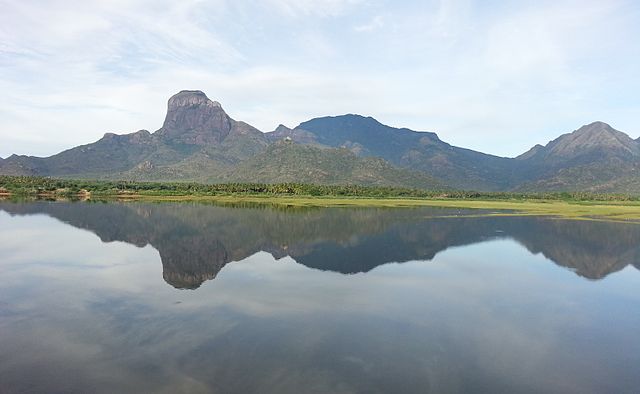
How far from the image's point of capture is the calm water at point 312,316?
60.8 feet

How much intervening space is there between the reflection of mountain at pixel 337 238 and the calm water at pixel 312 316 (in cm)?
59

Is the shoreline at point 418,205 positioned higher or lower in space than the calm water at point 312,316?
higher

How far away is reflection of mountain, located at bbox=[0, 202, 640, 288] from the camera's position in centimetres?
4853

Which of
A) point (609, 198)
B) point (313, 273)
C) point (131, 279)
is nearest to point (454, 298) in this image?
point (313, 273)

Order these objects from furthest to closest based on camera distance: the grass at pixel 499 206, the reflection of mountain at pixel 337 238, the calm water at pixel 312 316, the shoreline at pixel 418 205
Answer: the shoreline at pixel 418 205
the grass at pixel 499 206
the reflection of mountain at pixel 337 238
the calm water at pixel 312 316

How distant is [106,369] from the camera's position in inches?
733

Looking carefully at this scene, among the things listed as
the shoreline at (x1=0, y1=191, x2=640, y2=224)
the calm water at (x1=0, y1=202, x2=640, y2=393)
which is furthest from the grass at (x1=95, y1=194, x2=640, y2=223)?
the calm water at (x1=0, y1=202, x2=640, y2=393)

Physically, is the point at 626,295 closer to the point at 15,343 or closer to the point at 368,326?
the point at 368,326

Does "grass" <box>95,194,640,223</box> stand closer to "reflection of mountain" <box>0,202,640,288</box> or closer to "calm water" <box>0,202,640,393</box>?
"reflection of mountain" <box>0,202,640,288</box>

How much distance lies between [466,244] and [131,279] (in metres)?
44.9

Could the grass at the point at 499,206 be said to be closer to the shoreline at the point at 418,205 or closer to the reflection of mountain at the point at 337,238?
the shoreline at the point at 418,205

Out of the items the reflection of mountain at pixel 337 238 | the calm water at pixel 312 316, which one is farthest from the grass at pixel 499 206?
the calm water at pixel 312 316

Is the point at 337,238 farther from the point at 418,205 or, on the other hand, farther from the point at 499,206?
the point at 499,206

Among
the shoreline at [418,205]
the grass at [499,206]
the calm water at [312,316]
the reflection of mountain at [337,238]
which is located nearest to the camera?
the calm water at [312,316]
